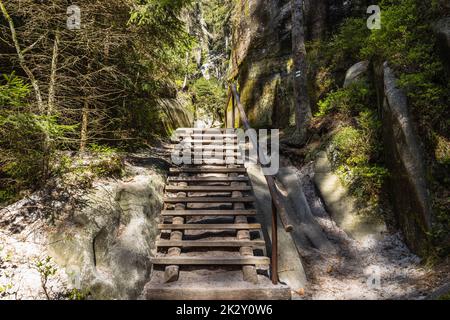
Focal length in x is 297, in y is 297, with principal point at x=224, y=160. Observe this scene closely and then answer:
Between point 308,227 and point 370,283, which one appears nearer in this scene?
point 370,283

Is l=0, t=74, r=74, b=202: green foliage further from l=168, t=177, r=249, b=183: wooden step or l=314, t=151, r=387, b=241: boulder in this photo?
l=314, t=151, r=387, b=241: boulder

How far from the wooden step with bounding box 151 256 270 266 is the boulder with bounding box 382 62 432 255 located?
243 centimetres

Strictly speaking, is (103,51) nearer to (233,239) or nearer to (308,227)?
(233,239)

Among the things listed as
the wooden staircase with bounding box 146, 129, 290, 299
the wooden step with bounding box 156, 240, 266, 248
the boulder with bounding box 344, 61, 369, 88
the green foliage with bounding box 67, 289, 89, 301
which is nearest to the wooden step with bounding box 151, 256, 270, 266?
the wooden staircase with bounding box 146, 129, 290, 299

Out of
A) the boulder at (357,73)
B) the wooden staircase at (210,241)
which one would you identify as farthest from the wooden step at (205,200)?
the boulder at (357,73)

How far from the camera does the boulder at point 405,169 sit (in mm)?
4504

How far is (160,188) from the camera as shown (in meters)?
5.95

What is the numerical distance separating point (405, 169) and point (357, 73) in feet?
12.1

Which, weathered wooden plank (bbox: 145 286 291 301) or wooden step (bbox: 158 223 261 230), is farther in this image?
wooden step (bbox: 158 223 261 230)

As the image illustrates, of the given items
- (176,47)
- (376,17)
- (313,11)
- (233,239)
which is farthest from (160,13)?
(313,11)

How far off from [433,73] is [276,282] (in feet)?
14.4

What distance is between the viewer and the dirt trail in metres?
3.97

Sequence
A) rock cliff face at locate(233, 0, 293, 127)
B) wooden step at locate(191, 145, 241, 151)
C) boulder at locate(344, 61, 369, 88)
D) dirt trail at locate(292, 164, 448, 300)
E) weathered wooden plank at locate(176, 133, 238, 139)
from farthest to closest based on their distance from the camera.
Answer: rock cliff face at locate(233, 0, 293, 127) → weathered wooden plank at locate(176, 133, 238, 139) → wooden step at locate(191, 145, 241, 151) → boulder at locate(344, 61, 369, 88) → dirt trail at locate(292, 164, 448, 300)

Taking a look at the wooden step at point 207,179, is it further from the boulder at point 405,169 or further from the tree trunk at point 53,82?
the boulder at point 405,169
